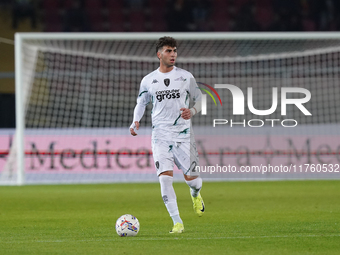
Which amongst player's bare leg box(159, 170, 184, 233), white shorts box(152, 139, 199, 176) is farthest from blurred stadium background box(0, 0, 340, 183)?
player's bare leg box(159, 170, 184, 233)

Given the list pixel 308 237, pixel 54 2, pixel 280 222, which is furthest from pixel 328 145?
pixel 54 2

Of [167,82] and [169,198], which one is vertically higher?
[167,82]

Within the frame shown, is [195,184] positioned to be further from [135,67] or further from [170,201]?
[135,67]

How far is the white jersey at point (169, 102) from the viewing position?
638 cm

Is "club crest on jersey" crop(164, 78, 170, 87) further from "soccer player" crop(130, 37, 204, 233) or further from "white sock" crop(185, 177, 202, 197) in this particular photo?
"white sock" crop(185, 177, 202, 197)

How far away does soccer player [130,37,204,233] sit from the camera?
20.7ft

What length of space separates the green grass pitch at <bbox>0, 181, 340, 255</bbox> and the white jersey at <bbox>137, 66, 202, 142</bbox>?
3.37ft

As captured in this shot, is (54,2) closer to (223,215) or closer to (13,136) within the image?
(13,136)

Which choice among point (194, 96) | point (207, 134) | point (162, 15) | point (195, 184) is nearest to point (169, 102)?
point (194, 96)

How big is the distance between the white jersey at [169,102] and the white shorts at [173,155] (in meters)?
0.06

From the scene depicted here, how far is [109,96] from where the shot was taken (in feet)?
59.9

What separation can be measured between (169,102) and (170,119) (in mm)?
175

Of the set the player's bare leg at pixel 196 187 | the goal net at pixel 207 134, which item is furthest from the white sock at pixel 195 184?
the goal net at pixel 207 134

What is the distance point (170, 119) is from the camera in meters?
6.39
